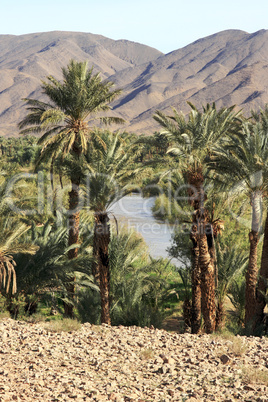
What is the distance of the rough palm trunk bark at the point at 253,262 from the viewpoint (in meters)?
14.6

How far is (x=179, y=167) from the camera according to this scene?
14.2 m

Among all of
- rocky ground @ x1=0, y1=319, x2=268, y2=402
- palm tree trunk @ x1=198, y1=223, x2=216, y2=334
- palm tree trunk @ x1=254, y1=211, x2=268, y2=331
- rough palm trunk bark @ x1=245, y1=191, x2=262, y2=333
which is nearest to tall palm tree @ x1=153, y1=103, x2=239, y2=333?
palm tree trunk @ x1=198, y1=223, x2=216, y2=334

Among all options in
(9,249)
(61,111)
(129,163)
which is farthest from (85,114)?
(9,249)

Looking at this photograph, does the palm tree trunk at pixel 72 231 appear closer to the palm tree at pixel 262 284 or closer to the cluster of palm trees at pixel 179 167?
the cluster of palm trees at pixel 179 167

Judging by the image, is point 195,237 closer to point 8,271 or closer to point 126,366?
point 8,271

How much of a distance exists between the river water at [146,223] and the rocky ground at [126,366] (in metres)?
20.4

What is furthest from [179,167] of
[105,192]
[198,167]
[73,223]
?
[73,223]

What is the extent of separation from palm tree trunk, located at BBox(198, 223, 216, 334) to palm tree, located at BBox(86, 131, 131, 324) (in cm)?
285

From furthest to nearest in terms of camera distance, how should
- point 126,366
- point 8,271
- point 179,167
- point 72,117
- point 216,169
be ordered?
1. point 72,117
2. point 216,169
3. point 179,167
4. point 8,271
5. point 126,366

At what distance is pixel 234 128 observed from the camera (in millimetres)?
17016

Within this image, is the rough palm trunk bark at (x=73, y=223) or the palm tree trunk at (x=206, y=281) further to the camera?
the rough palm trunk bark at (x=73, y=223)

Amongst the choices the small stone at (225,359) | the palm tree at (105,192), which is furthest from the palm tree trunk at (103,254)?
the small stone at (225,359)

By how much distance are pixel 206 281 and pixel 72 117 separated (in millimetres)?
7366

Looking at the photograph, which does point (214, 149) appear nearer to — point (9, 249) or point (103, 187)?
point (103, 187)
